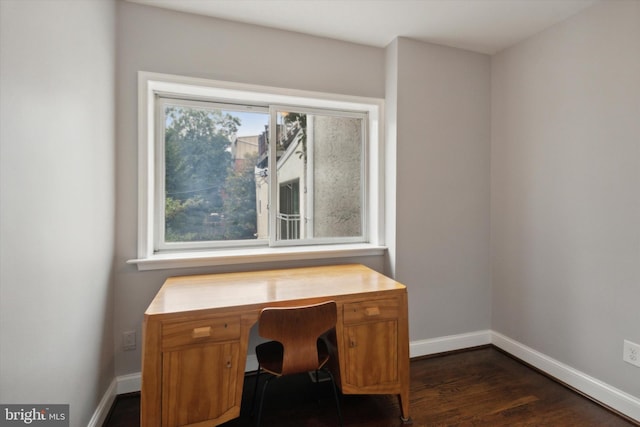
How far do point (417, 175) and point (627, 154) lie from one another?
1.20m

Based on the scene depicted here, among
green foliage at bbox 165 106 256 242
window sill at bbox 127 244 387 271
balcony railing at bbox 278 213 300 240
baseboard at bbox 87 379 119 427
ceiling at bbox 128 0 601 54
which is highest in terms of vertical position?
ceiling at bbox 128 0 601 54

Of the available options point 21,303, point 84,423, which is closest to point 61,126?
point 21,303

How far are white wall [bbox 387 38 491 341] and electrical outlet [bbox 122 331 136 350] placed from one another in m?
1.88

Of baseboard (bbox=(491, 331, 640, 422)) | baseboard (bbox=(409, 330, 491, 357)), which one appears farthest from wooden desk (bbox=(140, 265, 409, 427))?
baseboard (bbox=(491, 331, 640, 422))

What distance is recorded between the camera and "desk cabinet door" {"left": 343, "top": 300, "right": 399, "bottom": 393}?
1.70 metres

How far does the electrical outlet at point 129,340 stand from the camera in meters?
1.97

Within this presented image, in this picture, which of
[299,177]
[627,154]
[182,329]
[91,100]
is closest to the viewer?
[182,329]

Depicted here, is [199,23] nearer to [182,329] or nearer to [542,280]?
[182,329]

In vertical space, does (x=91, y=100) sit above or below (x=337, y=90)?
below

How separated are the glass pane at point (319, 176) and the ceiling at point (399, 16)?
64 cm

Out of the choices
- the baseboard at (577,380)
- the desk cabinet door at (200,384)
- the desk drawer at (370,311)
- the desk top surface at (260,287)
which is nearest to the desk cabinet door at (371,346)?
the desk drawer at (370,311)

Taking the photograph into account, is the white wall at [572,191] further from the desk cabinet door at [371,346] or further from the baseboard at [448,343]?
the desk cabinet door at [371,346]

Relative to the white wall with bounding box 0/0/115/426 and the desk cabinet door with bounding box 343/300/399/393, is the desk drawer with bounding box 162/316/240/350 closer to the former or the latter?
the white wall with bounding box 0/0/115/426

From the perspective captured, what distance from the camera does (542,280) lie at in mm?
2270
